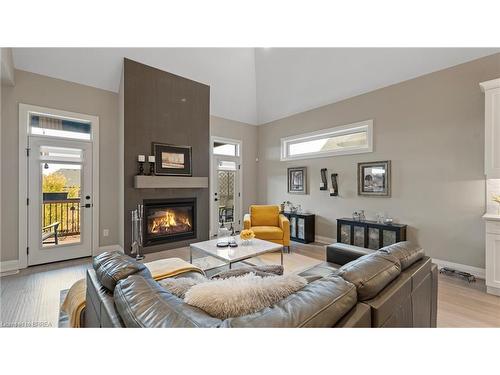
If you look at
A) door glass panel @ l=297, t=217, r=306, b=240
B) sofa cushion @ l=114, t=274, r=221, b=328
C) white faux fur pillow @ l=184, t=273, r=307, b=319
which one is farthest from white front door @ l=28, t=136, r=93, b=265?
door glass panel @ l=297, t=217, r=306, b=240

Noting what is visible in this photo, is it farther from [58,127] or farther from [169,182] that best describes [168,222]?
[58,127]

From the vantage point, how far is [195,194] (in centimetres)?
471

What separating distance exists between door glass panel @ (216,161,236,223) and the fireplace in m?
1.16

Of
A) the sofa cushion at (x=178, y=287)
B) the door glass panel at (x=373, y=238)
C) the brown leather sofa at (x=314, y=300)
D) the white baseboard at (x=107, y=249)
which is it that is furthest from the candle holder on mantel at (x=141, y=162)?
the door glass panel at (x=373, y=238)

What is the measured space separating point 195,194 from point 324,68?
346 cm

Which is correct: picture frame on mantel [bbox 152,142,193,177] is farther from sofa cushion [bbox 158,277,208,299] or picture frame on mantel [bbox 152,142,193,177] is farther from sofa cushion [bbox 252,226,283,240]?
sofa cushion [bbox 158,277,208,299]

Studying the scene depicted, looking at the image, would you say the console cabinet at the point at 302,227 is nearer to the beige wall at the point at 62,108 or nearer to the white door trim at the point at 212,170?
the white door trim at the point at 212,170

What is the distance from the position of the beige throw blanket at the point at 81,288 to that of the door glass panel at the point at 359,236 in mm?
3027

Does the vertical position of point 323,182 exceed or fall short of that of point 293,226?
it exceeds it

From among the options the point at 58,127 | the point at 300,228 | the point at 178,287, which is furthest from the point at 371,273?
the point at 58,127

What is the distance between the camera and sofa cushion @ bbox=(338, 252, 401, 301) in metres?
1.14

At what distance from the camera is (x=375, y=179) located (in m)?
4.11

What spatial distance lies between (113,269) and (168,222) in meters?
3.18
